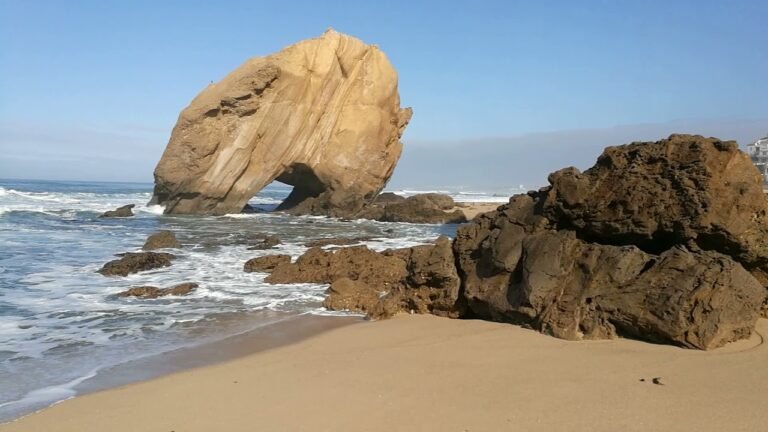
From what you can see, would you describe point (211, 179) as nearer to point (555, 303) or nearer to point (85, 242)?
point (85, 242)

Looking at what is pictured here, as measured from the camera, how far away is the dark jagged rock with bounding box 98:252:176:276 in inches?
447

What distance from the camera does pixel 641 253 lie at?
19.2ft

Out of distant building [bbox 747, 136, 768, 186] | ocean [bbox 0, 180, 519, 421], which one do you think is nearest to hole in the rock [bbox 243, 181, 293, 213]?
ocean [bbox 0, 180, 519, 421]

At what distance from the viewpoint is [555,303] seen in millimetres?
5938

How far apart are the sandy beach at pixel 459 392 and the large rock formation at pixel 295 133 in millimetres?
22131

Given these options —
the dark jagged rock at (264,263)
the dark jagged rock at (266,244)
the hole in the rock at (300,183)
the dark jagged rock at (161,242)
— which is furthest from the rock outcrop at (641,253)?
the hole in the rock at (300,183)

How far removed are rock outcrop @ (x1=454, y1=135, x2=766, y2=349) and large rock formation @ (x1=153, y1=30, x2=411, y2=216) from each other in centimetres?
2162

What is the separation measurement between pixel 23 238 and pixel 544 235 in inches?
628

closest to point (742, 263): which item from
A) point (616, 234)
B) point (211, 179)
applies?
point (616, 234)

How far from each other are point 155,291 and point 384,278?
3609 millimetres

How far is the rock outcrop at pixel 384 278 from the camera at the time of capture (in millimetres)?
7238

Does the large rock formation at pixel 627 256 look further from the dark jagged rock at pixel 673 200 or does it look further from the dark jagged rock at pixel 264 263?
the dark jagged rock at pixel 264 263

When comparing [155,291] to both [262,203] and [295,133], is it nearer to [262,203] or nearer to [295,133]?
[295,133]

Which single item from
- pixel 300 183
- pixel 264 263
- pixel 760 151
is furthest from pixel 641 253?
pixel 760 151
